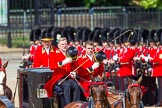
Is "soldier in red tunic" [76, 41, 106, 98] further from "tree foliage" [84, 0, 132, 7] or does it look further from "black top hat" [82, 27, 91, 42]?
A: "tree foliage" [84, 0, 132, 7]

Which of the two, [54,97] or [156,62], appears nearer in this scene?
[54,97]

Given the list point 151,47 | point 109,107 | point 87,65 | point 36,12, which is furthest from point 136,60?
point 36,12

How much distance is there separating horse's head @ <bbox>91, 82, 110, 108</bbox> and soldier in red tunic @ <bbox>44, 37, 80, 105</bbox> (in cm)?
187

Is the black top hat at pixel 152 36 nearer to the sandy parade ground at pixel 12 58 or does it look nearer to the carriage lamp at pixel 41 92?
the sandy parade ground at pixel 12 58

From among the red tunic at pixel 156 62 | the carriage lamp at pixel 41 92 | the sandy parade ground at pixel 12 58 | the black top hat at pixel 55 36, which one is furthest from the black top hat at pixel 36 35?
the carriage lamp at pixel 41 92

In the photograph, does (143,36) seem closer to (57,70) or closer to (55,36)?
(55,36)

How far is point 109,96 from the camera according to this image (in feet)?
48.0

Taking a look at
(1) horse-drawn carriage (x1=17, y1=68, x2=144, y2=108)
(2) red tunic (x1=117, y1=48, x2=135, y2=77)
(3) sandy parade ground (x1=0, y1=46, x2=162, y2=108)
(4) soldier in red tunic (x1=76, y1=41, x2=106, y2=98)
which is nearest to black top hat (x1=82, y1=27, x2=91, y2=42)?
(3) sandy parade ground (x1=0, y1=46, x2=162, y2=108)

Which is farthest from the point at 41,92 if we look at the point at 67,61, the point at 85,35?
the point at 85,35

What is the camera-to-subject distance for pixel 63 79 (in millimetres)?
14727

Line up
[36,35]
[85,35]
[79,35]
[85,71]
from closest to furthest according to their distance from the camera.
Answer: [85,71], [85,35], [79,35], [36,35]

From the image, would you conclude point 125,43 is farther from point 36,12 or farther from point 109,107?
point 36,12

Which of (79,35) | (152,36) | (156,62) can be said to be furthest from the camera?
(79,35)

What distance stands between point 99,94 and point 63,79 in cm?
219
